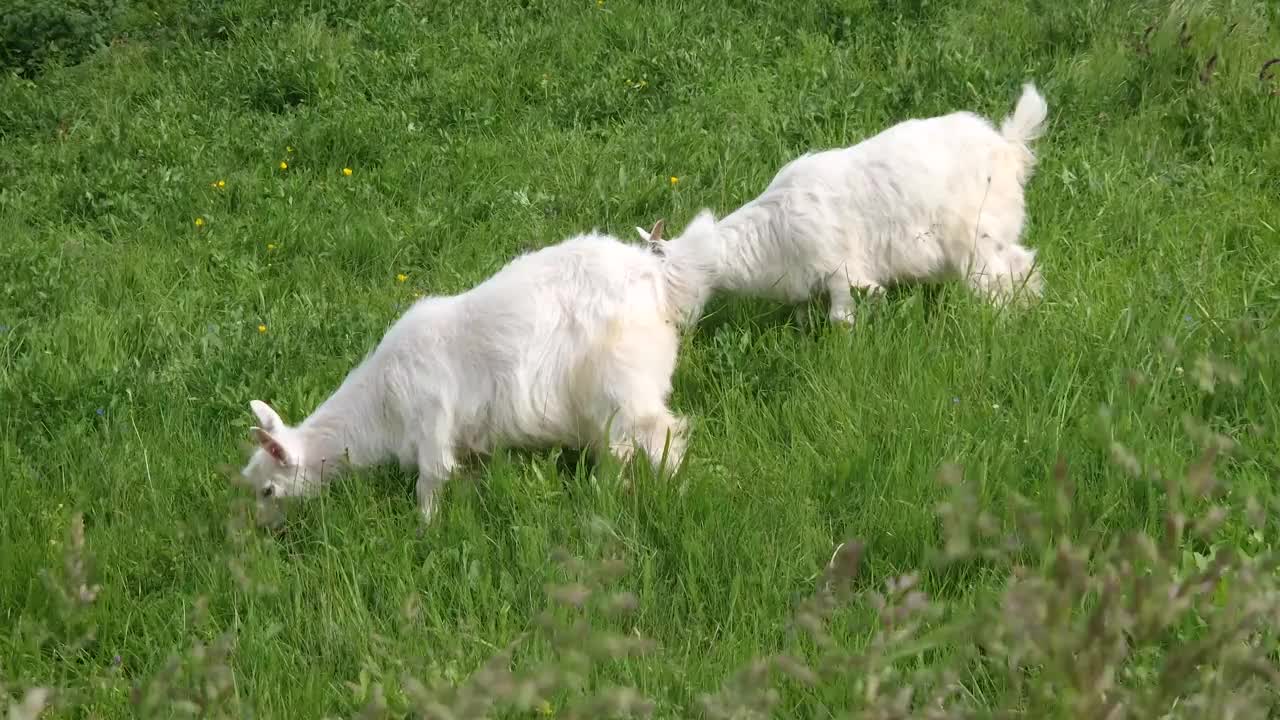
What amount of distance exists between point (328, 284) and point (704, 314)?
2.44 metres

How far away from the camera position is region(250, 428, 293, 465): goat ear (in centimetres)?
386

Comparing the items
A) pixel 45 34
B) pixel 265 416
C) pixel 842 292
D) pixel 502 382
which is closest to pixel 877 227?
pixel 842 292

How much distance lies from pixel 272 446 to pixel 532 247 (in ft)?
8.13

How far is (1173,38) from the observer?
21.0ft

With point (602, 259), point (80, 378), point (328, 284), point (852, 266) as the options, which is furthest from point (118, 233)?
point (852, 266)

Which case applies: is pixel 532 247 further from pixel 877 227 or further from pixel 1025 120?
pixel 1025 120

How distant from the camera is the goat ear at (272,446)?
3.86 meters

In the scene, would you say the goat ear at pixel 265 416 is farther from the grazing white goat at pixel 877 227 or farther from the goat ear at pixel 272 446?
the grazing white goat at pixel 877 227

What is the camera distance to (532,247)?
6113 millimetres

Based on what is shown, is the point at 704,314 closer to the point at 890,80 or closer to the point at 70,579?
the point at 890,80

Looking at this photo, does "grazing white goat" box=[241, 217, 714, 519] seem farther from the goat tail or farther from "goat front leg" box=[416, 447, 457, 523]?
the goat tail

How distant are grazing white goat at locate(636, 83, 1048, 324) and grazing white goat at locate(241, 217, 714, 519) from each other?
62 cm

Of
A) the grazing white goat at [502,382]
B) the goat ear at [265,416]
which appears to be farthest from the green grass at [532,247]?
the goat ear at [265,416]

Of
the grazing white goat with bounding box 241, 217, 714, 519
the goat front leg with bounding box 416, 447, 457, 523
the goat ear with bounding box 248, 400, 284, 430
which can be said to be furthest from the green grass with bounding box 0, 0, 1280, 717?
the goat ear with bounding box 248, 400, 284, 430
